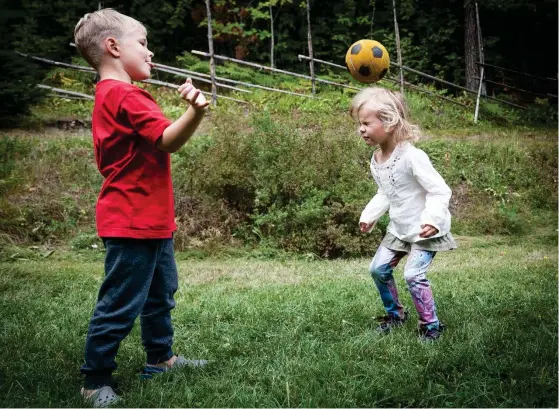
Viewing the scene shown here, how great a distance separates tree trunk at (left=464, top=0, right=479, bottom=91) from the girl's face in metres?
13.3

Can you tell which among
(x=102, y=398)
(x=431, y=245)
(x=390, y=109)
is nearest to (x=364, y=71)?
(x=390, y=109)

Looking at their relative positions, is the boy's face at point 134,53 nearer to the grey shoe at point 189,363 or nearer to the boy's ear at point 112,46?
the boy's ear at point 112,46

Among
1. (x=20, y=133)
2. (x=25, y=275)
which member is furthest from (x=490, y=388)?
(x=20, y=133)

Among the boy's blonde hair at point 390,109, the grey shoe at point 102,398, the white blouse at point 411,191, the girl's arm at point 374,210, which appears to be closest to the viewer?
the grey shoe at point 102,398

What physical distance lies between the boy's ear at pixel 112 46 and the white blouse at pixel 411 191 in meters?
1.70

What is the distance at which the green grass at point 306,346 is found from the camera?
8.51ft

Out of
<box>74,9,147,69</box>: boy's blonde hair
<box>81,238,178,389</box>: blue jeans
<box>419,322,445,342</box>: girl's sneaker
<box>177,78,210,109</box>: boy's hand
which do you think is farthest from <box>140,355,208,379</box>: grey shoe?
<box>74,9,147,69</box>: boy's blonde hair

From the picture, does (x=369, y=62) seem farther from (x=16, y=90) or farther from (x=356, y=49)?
(x=16, y=90)

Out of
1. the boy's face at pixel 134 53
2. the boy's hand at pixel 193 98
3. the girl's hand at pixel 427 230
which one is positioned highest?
the boy's face at pixel 134 53

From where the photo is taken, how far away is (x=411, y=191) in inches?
140

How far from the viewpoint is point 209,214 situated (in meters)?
8.12

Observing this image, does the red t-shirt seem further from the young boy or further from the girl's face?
the girl's face

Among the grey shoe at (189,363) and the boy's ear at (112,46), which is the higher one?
the boy's ear at (112,46)

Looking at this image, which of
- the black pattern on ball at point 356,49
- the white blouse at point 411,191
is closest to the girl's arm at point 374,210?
the white blouse at point 411,191
